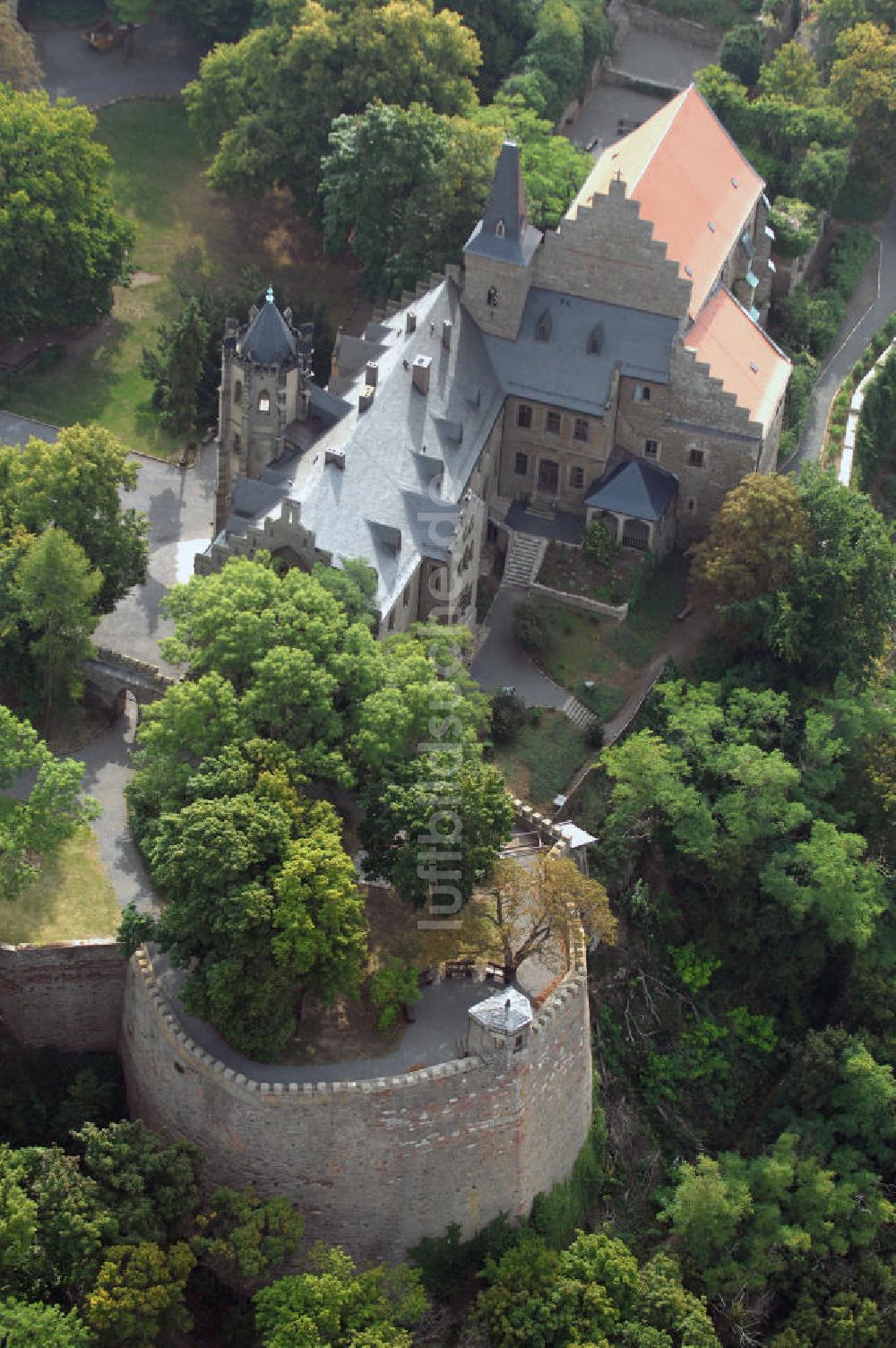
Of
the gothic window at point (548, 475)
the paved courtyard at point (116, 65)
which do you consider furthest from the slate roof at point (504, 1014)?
the paved courtyard at point (116, 65)

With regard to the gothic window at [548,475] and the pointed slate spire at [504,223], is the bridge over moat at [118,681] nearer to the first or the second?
the gothic window at [548,475]

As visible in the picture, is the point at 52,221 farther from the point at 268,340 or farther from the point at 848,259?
the point at 848,259

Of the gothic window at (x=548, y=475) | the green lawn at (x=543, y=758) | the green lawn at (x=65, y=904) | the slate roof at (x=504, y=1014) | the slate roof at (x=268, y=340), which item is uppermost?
the slate roof at (x=268, y=340)

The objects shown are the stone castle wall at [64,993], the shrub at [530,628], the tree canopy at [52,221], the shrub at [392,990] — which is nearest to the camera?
the shrub at [392,990]

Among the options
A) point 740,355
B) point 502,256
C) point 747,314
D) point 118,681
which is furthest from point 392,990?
point 747,314

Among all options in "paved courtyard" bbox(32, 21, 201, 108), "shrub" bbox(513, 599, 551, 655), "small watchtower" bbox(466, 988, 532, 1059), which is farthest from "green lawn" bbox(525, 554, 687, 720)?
"paved courtyard" bbox(32, 21, 201, 108)

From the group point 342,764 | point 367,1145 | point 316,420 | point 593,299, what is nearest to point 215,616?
point 342,764
